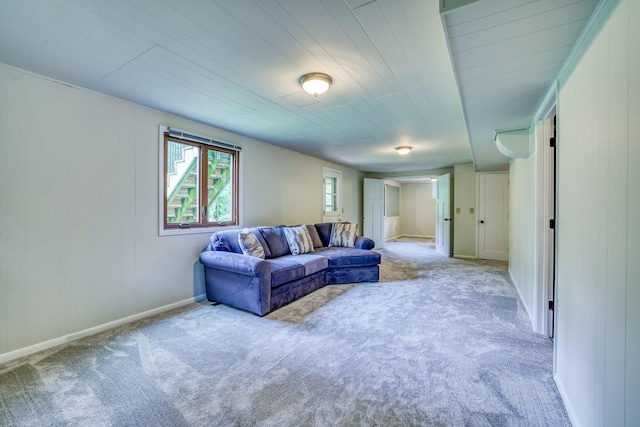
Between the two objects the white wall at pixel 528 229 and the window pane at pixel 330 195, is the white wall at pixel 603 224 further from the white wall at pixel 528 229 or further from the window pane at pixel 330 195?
the window pane at pixel 330 195

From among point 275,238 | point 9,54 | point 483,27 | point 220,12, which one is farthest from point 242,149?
point 483,27

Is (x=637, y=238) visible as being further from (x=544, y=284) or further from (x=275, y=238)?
(x=275, y=238)

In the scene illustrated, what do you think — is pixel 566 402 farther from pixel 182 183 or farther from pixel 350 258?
pixel 182 183

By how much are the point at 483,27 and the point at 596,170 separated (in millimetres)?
871

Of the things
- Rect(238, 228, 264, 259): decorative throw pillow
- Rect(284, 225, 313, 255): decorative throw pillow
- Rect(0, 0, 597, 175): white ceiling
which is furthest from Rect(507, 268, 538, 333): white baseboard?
Rect(238, 228, 264, 259): decorative throw pillow

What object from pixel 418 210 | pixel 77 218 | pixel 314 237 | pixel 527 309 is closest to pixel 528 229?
pixel 527 309

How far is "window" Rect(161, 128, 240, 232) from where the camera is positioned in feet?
10.7

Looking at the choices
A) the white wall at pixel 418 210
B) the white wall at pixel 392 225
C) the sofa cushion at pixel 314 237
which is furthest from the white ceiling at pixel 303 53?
the white wall at pixel 418 210

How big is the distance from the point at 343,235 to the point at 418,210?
6.81 meters

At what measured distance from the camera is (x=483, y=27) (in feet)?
4.51

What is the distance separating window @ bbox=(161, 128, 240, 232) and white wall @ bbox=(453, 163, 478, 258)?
5215 millimetres

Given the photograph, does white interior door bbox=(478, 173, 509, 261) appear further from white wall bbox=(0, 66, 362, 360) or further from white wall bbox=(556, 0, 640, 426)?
white wall bbox=(0, 66, 362, 360)

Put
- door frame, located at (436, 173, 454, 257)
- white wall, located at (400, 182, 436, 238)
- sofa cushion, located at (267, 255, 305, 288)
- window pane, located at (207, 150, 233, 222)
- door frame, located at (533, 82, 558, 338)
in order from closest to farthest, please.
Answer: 1. door frame, located at (533, 82, 558, 338)
2. sofa cushion, located at (267, 255, 305, 288)
3. window pane, located at (207, 150, 233, 222)
4. door frame, located at (436, 173, 454, 257)
5. white wall, located at (400, 182, 436, 238)

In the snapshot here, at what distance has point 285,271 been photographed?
3162mm
